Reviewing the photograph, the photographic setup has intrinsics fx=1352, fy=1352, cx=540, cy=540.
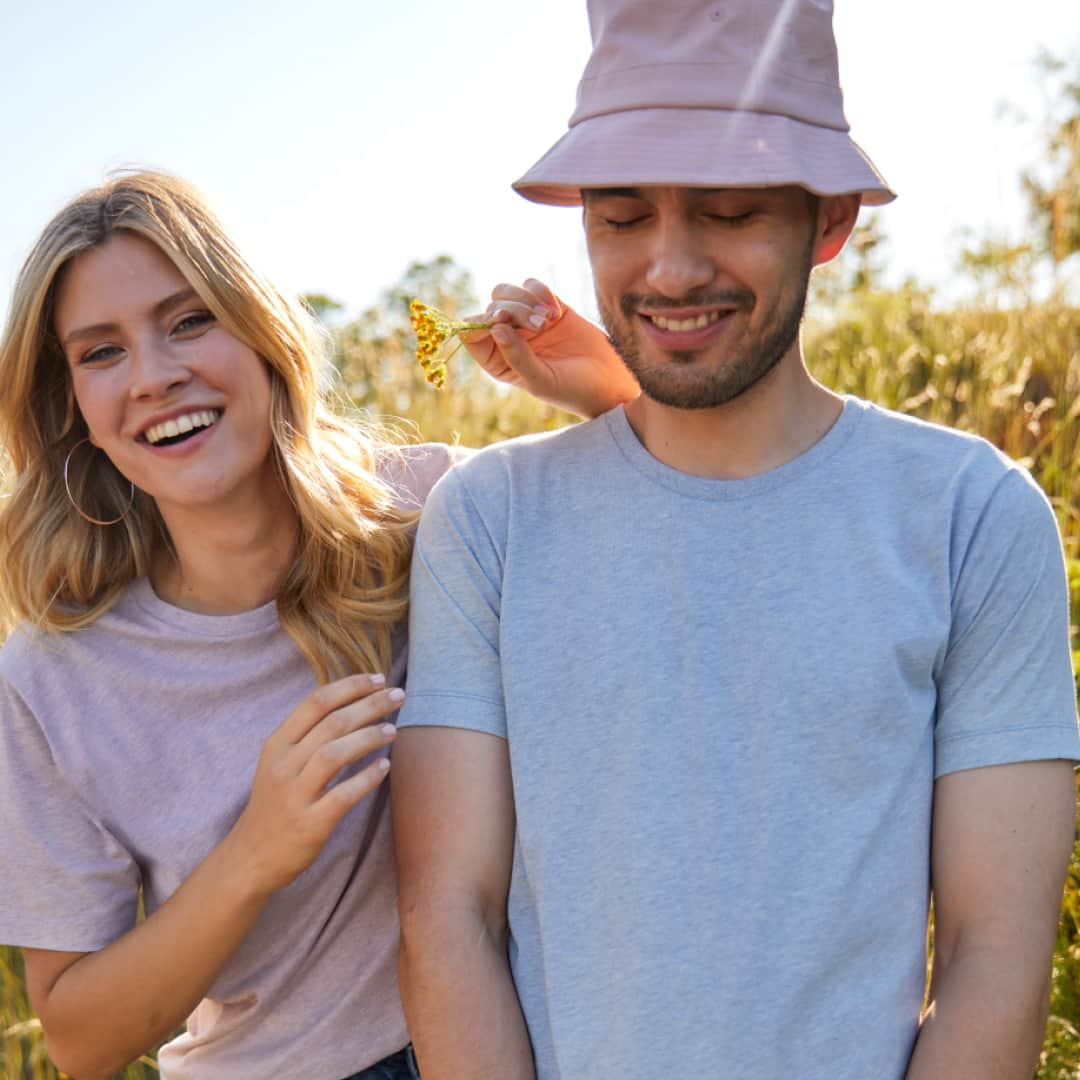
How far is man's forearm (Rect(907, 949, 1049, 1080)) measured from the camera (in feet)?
6.03

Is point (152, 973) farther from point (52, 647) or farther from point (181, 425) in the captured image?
point (181, 425)

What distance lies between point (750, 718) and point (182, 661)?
3.26ft

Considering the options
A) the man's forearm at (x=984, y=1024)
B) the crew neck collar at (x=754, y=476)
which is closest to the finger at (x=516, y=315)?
the crew neck collar at (x=754, y=476)

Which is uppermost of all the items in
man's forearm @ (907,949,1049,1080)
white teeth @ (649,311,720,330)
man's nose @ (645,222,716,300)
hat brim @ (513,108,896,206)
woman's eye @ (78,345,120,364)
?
hat brim @ (513,108,896,206)

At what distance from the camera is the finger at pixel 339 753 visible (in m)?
1.90

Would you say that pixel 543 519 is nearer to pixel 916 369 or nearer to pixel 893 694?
pixel 893 694

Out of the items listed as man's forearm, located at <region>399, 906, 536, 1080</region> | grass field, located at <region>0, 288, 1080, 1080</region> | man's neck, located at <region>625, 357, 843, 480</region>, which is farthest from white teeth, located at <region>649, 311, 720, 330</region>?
grass field, located at <region>0, 288, 1080, 1080</region>

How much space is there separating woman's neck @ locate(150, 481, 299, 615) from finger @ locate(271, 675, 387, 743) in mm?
461

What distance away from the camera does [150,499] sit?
2543mm

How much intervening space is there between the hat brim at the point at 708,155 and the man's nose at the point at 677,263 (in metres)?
0.09

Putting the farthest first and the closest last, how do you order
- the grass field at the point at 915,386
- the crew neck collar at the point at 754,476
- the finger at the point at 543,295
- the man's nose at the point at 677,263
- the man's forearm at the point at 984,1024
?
the grass field at the point at 915,386, the finger at the point at 543,295, the crew neck collar at the point at 754,476, the man's nose at the point at 677,263, the man's forearm at the point at 984,1024

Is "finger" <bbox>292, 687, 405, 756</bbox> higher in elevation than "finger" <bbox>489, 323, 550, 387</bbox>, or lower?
lower

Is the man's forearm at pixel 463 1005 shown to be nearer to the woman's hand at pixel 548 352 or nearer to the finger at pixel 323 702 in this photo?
the finger at pixel 323 702

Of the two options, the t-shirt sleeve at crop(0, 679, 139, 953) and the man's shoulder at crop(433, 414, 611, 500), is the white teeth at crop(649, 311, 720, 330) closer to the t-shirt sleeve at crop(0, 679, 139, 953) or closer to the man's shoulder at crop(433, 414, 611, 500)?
the man's shoulder at crop(433, 414, 611, 500)
